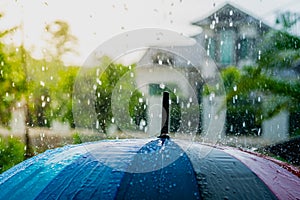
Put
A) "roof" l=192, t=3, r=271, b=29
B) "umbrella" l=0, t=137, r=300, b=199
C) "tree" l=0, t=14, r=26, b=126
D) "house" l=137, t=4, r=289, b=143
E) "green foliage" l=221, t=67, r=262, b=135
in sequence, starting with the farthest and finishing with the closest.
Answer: "roof" l=192, t=3, r=271, b=29, "house" l=137, t=4, r=289, b=143, "green foliage" l=221, t=67, r=262, b=135, "tree" l=0, t=14, r=26, b=126, "umbrella" l=0, t=137, r=300, b=199

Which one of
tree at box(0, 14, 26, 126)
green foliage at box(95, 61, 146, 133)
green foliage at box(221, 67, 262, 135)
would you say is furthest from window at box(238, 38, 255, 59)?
tree at box(0, 14, 26, 126)

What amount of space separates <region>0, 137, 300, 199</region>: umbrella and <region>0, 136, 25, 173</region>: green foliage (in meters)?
4.24

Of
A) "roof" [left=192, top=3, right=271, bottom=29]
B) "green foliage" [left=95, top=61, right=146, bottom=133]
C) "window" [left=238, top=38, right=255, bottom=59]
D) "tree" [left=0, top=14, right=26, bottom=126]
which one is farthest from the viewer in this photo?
"roof" [left=192, top=3, right=271, bottom=29]

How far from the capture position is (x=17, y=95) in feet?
20.9

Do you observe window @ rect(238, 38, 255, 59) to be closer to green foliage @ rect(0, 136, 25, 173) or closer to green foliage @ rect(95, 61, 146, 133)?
green foliage @ rect(95, 61, 146, 133)

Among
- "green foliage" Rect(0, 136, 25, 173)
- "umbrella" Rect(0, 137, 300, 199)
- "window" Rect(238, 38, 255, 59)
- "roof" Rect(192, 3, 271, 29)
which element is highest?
"roof" Rect(192, 3, 271, 29)

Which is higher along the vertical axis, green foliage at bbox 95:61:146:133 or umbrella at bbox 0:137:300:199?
green foliage at bbox 95:61:146:133

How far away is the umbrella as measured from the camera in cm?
141

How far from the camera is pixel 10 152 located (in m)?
5.84

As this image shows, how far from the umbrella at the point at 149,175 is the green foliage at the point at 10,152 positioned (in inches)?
167

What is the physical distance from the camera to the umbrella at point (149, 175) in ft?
4.64

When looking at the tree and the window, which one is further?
the window

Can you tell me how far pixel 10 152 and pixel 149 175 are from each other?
4.71 metres

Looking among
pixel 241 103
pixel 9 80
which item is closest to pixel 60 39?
pixel 9 80
